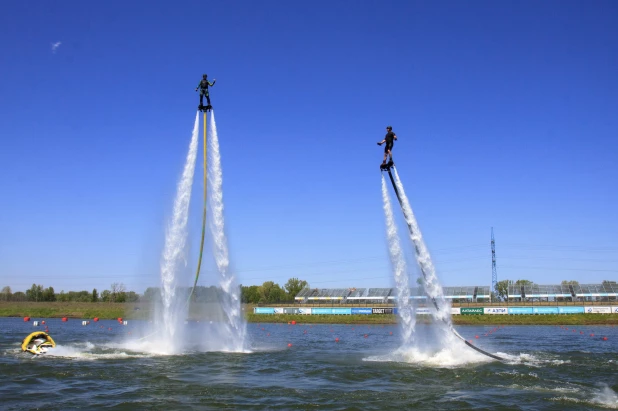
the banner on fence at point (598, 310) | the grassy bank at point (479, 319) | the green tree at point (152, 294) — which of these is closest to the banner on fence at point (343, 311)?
the grassy bank at point (479, 319)

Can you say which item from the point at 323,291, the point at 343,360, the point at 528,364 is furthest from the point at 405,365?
the point at 323,291

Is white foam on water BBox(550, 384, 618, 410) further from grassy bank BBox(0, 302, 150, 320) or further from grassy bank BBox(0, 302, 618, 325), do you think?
grassy bank BBox(0, 302, 150, 320)

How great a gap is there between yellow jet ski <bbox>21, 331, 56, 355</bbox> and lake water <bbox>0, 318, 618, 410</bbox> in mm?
698

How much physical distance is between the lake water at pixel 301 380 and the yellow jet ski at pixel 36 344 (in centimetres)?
70

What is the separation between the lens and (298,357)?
36250 millimetres

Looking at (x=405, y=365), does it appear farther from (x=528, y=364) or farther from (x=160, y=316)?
(x=160, y=316)

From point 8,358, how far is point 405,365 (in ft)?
85.7

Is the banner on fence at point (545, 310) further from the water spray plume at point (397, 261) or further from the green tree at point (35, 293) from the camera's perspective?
the green tree at point (35, 293)

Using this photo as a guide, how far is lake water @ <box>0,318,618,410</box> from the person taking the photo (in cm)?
2058

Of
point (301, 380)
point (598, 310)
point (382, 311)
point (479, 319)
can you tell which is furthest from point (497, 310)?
point (301, 380)

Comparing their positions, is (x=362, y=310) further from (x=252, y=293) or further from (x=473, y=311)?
(x=252, y=293)

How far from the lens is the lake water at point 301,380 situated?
67.5 ft

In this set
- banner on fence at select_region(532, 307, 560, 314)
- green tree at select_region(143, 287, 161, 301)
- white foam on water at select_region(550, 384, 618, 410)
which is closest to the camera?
white foam on water at select_region(550, 384, 618, 410)

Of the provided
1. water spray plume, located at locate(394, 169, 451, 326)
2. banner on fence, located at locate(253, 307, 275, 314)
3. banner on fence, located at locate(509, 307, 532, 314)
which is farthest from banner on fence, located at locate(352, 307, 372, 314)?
water spray plume, located at locate(394, 169, 451, 326)
